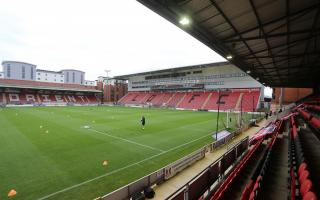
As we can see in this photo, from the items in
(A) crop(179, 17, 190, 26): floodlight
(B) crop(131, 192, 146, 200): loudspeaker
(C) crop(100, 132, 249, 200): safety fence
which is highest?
(A) crop(179, 17, 190, 26): floodlight

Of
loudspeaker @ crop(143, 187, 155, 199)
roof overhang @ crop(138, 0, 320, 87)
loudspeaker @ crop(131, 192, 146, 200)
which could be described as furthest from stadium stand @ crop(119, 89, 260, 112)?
loudspeaker @ crop(131, 192, 146, 200)

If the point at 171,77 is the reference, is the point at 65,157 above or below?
below

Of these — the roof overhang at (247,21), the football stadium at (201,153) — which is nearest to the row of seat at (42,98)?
the football stadium at (201,153)

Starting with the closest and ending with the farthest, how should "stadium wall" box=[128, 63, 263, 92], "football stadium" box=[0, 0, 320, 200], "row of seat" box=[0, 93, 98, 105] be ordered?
"football stadium" box=[0, 0, 320, 200]
"stadium wall" box=[128, 63, 263, 92]
"row of seat" box=[0, 93, 98, 105]

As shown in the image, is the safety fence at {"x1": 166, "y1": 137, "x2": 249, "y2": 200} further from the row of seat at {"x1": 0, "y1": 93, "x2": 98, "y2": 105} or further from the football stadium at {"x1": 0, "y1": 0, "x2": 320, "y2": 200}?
the row of seat at {"x1": 0, "y1": 93, "x2": 98, "y2": 105}

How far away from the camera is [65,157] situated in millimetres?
10617

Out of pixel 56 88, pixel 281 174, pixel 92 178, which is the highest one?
pixel 56 88

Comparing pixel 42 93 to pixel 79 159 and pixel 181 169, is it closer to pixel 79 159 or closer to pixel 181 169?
pixel 79 159

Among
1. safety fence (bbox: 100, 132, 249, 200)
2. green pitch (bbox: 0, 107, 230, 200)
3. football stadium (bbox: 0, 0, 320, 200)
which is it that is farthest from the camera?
green pitch (bbox: 0, 107, 230, 200)

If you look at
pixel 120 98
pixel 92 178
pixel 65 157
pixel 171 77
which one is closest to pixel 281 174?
pixel 92 178

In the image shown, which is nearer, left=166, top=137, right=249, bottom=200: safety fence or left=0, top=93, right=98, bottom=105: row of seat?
left=166, top=137, right=249, bottom=200: safety fence

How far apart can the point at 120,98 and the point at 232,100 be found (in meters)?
48.7

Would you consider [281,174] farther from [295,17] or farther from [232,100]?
[232,100]

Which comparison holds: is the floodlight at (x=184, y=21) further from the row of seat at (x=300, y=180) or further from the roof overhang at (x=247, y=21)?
the row of seat at (x=300, y=180)
